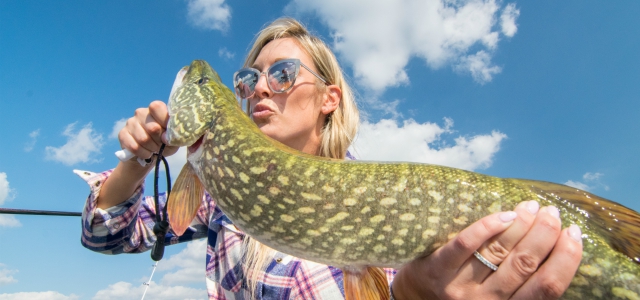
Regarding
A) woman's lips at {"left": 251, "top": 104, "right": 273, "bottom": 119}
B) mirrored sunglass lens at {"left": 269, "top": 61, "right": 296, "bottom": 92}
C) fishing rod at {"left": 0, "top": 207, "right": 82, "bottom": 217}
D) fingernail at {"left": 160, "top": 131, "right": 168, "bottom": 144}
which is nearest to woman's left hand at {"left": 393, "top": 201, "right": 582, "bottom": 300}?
fingernail at {"left": 160, "top": 131, "right": 168, "bottom": 144}

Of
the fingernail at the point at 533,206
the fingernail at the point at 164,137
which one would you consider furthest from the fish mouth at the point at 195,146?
the fingernail at the point at 533,206

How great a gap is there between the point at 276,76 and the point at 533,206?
2457mm

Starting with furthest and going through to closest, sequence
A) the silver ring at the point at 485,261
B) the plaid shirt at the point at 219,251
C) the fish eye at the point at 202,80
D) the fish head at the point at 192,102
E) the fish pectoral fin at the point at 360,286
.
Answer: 1. the plaid shirt at the point at 219,251
2. the fish eye at the point at 202,80
3. the fish head at the point at 192,102
4. the fish pectoral fin at the point at 360,286
5. the silver ring at the point at 485,261

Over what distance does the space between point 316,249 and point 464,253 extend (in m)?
0.72

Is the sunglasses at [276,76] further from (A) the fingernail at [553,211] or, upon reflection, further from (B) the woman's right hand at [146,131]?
(A) the fingernail at [553,211]

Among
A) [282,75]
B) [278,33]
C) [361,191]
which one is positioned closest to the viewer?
[361,191]

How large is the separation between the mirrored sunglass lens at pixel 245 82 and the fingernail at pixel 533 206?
260 cm

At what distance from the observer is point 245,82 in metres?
3.69

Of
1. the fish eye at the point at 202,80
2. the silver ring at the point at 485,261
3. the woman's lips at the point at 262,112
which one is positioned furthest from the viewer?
the woman's lips at the point at 262,112

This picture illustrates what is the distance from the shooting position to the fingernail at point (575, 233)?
5.56ft

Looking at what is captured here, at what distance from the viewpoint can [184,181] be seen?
89.7 inches

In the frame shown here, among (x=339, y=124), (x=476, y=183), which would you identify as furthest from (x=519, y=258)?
(x=339, y=124)

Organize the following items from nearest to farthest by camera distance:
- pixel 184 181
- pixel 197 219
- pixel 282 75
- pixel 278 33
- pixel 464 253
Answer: pixel 464 253 < pixel 184 181 < pixel 282 75 < pixel 197 219 < pixel 278 33

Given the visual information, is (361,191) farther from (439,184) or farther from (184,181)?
(184,181)
